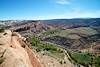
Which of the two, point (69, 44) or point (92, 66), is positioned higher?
point (92, 66)

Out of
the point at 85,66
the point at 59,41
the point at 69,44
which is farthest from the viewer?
the point at 59,41

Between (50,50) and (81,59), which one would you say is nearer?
(50,50)

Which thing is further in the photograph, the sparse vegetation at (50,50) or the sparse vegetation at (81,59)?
the sparse vegetation at (81,59)

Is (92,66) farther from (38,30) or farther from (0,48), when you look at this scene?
(38,30)

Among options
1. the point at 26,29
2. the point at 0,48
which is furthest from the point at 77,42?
the point at 0,48

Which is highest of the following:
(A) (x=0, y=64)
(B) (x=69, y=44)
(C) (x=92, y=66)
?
(A) (x=0, y=64)

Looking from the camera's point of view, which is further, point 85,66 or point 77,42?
point 77,42

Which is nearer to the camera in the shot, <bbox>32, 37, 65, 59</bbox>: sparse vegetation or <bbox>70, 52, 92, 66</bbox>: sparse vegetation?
<bbox>32, 37, 65, 59</bbox>: sparse vegetation

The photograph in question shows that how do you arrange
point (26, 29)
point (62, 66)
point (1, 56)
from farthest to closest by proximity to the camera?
point (26, 29) → point (62, 66) → point (1, 56)

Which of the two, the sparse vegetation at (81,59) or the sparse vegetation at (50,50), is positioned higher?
the sparse vegetation at (50,50)

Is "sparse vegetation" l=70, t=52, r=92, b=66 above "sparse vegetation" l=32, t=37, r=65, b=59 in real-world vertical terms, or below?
below

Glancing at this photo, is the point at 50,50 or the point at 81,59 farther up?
the point at 50,50
